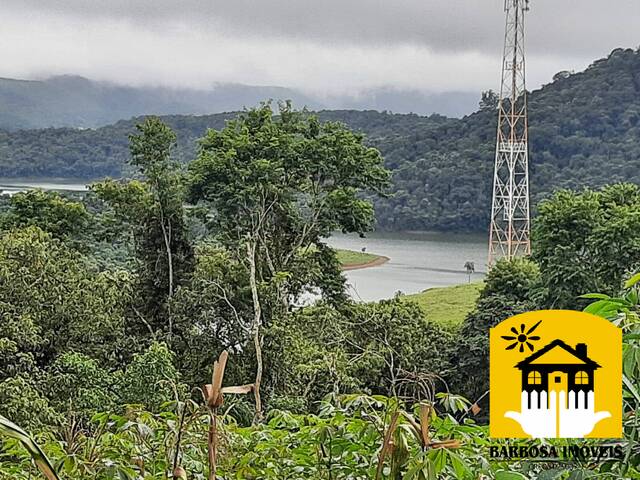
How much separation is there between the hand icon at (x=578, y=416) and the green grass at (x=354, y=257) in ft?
48.3

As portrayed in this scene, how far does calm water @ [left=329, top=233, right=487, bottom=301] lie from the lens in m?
14.7

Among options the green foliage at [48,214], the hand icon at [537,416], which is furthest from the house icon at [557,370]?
the green foliage at [48,214]

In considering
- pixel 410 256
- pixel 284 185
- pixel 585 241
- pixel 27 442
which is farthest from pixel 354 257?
pixel 27 442

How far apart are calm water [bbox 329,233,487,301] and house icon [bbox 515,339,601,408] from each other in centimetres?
1187

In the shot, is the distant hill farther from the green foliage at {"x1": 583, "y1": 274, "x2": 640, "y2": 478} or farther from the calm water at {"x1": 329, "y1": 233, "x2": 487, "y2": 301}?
the green foliage at {"x1": 583, "y1": 274, "x2": 640, "y2": 478}

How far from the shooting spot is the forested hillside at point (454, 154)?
1872 cm

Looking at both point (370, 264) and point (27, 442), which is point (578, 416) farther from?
point (370, 264)

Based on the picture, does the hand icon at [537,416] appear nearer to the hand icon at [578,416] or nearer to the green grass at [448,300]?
the hand icon at [578,416]

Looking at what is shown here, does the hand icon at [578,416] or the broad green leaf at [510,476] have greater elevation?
the hand icon at [578,416]

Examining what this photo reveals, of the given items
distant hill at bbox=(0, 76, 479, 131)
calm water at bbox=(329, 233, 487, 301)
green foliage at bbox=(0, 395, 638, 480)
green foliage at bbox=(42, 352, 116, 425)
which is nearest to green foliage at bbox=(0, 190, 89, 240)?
green foliage at bbox=(42, 352, 116, 425)

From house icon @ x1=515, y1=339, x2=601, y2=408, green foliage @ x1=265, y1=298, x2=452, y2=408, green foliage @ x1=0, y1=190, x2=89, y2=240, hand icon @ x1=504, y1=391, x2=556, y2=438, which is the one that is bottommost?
green foliage @ x1=265, y1=298, x2=452, y2=408

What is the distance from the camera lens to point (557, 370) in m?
0.60

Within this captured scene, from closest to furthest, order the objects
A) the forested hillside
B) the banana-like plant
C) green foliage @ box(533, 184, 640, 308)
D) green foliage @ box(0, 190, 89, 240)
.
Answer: the banana-like plant → green foliage @ box(533, 184, 640, 308) → green foliage @ box(0, 190, 89, 240) → the forested hillside

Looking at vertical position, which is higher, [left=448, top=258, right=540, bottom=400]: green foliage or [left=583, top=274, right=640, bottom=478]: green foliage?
[left=583, top=274, right=640, bottom=478]: green foliage
